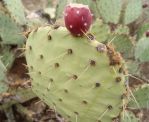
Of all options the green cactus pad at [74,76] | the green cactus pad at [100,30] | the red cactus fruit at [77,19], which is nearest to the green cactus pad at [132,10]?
the green cactus pad at [100,30]

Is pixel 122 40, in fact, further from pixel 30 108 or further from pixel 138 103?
pixel 30 108

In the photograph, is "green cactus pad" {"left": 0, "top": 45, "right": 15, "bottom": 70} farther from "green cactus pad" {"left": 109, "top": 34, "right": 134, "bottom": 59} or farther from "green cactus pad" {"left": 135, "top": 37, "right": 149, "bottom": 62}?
"green cactus pad" {"left": 135, "top": 37, "right": 149, "bottom": 62}

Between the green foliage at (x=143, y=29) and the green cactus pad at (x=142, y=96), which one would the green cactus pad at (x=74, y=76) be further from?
the green foliage at (x=143, y=29)

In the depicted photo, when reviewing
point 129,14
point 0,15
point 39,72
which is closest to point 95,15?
point 129,14

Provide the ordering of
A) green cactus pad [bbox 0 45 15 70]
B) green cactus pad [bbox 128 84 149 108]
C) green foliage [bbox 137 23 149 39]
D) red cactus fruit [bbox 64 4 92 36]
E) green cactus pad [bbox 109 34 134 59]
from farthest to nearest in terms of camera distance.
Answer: green foliage [bbox 137 23 149 39] → green cactus pad [bbox 0 45 15 70] → green cactus pad [bbox 109 34 134 59] → green cactus pad [bbox 128 84 149 108] → red cactus fruit [bbox 64 4 92 36]

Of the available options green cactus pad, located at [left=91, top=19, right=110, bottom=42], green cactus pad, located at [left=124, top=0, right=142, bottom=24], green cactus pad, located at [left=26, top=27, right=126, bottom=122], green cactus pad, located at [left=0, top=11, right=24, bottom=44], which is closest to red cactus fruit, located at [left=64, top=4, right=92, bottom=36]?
green cactus pad, located at [left=26, top=27, right=126, bottom=122]

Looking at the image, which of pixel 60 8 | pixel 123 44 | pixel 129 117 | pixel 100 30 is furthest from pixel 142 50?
pixel 60 8
